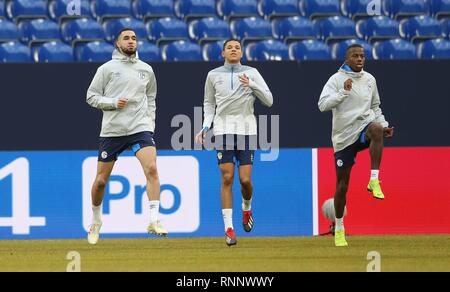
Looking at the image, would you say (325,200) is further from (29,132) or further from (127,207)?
(29,132)

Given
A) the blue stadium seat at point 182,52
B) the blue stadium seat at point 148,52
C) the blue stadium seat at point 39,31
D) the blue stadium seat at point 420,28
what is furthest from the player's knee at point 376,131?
the blue stadium seat at point 39,31

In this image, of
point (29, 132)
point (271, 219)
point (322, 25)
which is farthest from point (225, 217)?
point (322, 25)

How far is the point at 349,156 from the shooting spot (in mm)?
13500

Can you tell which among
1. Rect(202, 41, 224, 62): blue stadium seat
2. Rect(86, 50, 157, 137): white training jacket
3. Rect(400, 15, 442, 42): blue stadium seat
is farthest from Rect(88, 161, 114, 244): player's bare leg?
Rect(400, 15, 442, 42): blue stadium seat

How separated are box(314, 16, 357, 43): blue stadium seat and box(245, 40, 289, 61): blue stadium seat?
2.77 ft

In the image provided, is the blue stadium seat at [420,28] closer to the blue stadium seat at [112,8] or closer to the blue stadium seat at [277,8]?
the blue stadium seat at [277,8]

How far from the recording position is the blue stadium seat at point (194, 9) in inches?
746

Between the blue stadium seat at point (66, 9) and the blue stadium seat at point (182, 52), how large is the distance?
1.58 metres

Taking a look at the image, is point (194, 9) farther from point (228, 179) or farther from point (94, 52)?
point (228, 179)

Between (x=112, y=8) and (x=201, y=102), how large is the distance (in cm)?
301

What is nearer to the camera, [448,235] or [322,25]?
[448,235]

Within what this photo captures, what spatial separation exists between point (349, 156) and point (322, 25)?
5.63 metres

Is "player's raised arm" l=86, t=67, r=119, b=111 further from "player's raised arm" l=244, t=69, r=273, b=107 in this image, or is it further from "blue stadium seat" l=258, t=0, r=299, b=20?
"blue stadium seat" l=258, t=0, r=299, b=20

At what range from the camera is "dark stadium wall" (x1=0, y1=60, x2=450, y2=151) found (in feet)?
54.4
